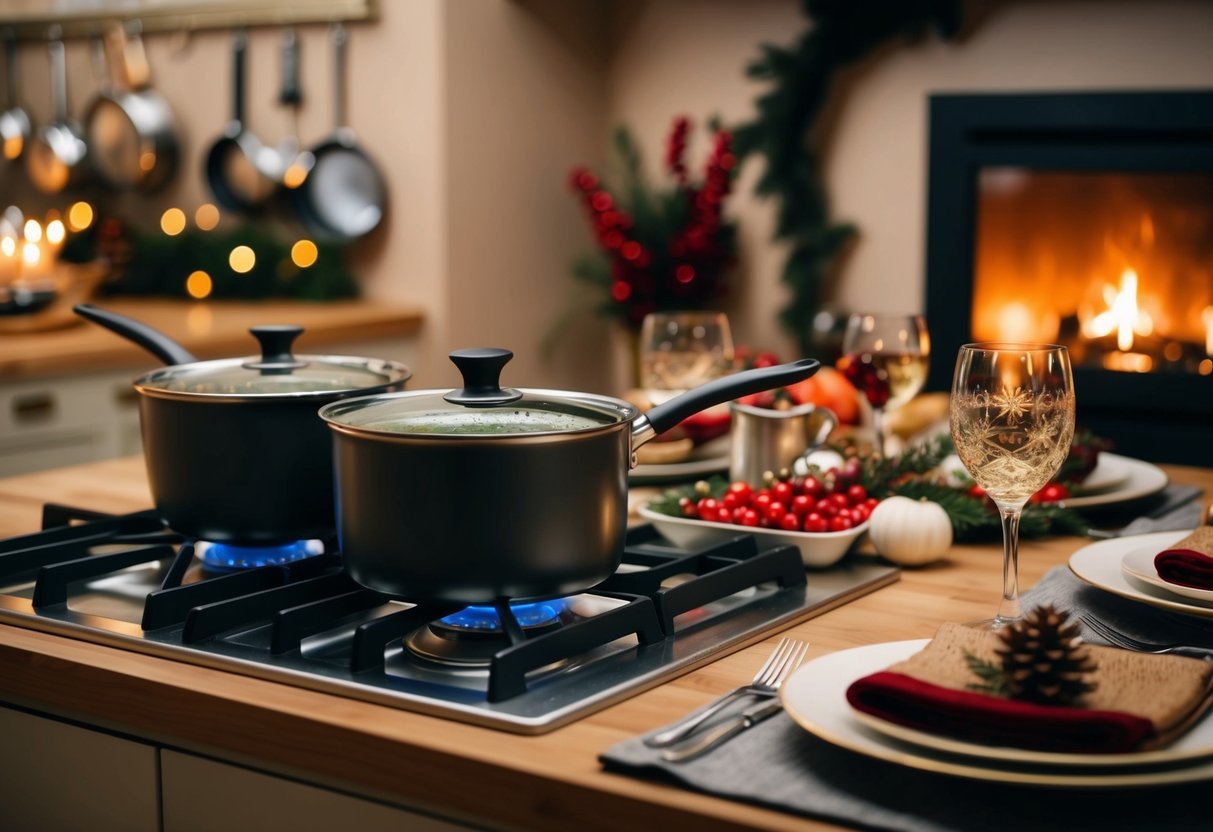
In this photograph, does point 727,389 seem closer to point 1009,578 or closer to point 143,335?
point 1009,578

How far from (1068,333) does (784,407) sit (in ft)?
6.16

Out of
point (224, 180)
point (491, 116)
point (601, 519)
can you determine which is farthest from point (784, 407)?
point (224, 180)

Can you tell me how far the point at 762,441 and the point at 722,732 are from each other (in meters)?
0.57

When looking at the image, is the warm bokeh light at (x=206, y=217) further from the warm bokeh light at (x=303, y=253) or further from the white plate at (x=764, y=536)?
the white plate at (x=764, y=536)

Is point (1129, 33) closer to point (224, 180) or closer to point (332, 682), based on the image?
point (224, 180)

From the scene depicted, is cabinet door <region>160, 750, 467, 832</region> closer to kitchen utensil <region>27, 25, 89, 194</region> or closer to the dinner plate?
the dinner plate

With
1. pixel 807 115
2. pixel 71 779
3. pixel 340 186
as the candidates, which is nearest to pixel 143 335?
pixel 71 779

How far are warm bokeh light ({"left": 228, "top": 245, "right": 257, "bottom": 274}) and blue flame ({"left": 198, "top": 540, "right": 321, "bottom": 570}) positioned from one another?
7.72 feet

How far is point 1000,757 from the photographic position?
63cm

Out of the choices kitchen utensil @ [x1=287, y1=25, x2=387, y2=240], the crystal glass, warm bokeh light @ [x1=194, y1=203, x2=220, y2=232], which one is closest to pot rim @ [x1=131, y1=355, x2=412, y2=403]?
the crystal glass

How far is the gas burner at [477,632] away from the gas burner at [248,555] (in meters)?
0.22

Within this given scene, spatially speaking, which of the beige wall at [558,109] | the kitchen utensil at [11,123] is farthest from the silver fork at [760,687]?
the kitchen utensil at [11,123]

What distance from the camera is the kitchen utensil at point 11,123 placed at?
3643mm

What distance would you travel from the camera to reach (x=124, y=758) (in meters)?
0.86
